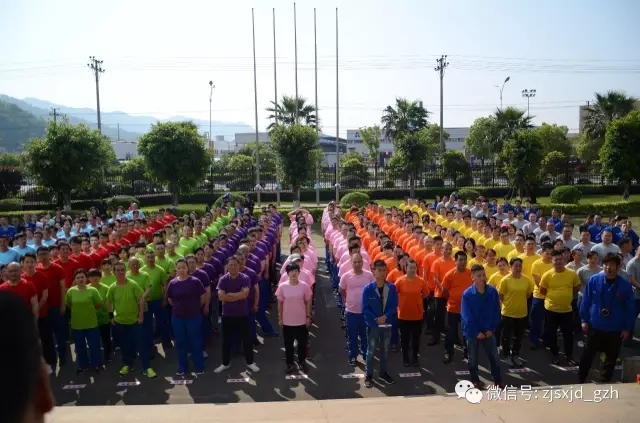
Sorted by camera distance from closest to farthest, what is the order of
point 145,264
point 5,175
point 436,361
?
point 436,361 → point 145,264 → point 5,175

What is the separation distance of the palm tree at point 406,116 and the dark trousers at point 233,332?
1976 inches

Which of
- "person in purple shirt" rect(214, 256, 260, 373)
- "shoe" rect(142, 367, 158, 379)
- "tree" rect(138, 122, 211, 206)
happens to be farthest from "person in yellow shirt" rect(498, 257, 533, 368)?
"tree" rect(138, 122, 211, 206)

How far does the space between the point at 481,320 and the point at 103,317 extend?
569 cm

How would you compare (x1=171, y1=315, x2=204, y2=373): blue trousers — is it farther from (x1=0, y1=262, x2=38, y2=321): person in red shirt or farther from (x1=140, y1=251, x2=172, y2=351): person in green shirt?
(x1=0, y1=262, x2=38, y2=321): person in red shirt

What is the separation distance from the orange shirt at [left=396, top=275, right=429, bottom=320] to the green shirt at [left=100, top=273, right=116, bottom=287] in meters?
4.51

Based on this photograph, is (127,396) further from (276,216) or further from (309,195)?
(309,195)

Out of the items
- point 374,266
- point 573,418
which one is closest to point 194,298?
point 374,266

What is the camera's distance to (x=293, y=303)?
823 centimetres

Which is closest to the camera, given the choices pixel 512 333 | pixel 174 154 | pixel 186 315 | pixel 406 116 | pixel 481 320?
pixel 481 320

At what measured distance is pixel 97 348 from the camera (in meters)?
8.42

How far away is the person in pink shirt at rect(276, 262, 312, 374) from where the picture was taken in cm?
823

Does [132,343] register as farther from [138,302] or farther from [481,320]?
[481,320]

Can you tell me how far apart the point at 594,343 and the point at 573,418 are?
224cm

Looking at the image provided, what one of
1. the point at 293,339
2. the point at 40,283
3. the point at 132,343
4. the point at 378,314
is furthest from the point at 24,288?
the point at 378,314
